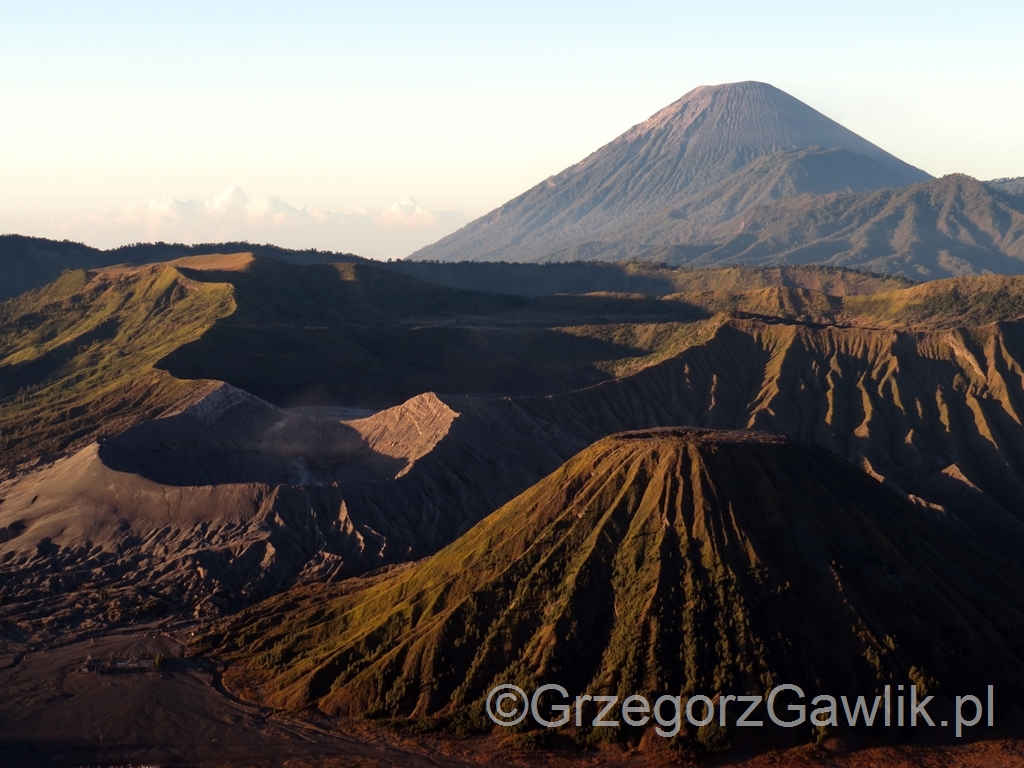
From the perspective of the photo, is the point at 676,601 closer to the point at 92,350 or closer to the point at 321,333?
the point at 321,333

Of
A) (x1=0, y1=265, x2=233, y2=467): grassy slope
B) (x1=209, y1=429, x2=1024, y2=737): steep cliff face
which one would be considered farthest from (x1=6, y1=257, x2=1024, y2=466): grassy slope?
(x1=209, y1=429, x2=1024, y2=737): steep cliff face

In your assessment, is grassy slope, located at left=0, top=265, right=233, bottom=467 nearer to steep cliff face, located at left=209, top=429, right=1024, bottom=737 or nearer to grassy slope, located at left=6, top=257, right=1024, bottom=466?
grassy slope, located at left=6, top=257, right=1024, bottom=466

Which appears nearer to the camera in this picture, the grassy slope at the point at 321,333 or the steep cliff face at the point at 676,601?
the steep cliff face at the point at 676,601

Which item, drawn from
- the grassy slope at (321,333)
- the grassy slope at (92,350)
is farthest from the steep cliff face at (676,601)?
the grassy slope at (321,333)

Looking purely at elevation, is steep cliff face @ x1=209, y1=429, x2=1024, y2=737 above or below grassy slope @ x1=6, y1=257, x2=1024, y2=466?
below

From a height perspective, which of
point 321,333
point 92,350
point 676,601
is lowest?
point 676,601

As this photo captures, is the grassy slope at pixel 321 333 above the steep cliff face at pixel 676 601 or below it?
above

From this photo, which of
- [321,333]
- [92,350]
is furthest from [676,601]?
[92,350]

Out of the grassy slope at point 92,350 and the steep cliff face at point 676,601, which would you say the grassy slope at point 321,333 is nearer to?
the grassy slope at point 92,350

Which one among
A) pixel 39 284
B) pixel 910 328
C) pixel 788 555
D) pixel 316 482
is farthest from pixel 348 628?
pixel 39 284
